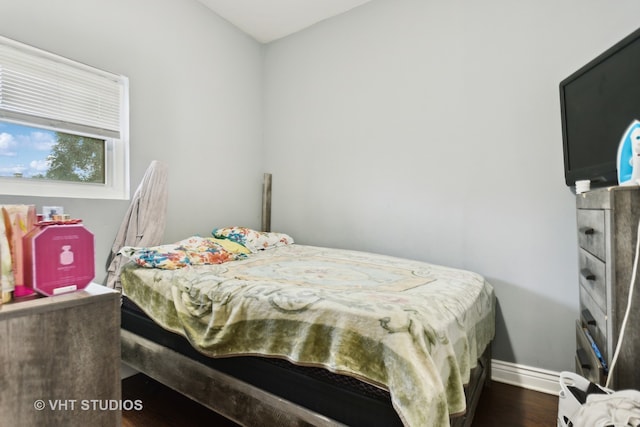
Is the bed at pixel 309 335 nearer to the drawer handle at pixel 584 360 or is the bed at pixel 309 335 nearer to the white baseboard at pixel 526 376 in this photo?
the white baseboard at pixel 526 376

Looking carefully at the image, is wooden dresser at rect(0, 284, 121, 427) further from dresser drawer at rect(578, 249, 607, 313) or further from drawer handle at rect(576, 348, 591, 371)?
drawer handle at rect(576, 348, 591, 371)

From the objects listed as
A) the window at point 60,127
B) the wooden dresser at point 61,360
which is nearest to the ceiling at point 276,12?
the window at point 60,127

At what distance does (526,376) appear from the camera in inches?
78.9

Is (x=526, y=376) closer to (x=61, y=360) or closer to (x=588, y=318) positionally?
(x=588, y=318)

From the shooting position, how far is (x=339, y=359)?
1052 millimetres

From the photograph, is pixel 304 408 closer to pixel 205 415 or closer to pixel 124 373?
pixel 205 415

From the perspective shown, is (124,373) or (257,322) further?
(124,373)

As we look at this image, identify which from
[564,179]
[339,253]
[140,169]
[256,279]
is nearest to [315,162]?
[339,253]

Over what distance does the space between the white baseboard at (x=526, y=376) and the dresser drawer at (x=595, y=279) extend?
784 millimetres

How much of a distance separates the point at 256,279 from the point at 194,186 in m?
1.37

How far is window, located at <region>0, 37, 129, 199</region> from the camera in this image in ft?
5.55

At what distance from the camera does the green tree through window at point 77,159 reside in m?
1.90

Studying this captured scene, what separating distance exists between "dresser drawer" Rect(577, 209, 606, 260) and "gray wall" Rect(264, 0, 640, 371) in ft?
1.77

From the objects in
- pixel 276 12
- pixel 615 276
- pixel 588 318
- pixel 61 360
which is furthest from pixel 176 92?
pixel 588 318
